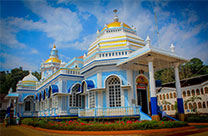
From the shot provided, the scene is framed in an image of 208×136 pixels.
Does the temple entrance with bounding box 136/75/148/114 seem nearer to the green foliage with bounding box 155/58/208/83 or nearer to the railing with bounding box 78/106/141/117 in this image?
the railing with bounding box 78/106/141/117

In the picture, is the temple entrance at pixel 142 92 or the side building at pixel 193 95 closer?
the temple entrance at pixel 142 92

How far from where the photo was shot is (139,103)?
50.5ft

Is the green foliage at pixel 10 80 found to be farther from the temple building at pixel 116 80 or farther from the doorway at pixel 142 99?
the doorway at pixel 142 99

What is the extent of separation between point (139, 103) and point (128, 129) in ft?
18.1

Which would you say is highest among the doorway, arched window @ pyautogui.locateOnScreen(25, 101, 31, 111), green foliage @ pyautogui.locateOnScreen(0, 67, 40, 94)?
green foliage @ pyautogui.locateOnScreen(0, 67, 40, 94)

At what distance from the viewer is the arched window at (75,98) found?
18.7 m

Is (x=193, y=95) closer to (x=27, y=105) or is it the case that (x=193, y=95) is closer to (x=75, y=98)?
(x=75, y=98)

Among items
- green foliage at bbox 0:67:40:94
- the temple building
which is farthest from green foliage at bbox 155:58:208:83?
green foliage at bbox 0:67:40:94

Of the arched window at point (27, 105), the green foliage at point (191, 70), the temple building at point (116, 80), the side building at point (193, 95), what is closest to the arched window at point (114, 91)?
the temple building at point (116, 80)

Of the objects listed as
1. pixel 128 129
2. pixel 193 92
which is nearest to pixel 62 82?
pixel 128 129

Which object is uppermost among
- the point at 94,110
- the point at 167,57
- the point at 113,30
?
the point at 113,30

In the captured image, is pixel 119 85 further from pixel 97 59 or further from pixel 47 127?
pixel 47 127

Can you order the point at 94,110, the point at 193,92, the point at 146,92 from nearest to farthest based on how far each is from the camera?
1. the point at 94,110
2. the point at 146,92
3. the point at 193,92

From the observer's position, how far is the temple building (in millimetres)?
13398
